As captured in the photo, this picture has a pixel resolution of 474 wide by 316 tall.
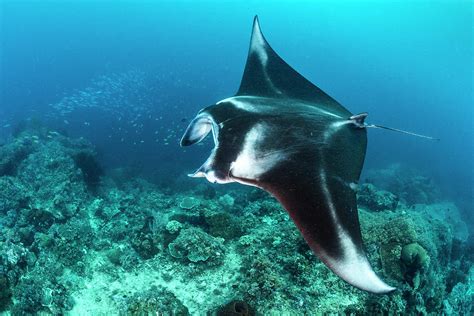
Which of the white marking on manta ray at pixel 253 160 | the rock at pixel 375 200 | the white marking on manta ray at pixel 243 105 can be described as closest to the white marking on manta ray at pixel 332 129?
the white marking on manta ray at pixel 253 160

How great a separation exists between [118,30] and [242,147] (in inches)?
4914

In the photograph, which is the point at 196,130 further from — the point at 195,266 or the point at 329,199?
the point at 195,266

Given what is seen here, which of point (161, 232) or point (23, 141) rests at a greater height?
point (161, 232)

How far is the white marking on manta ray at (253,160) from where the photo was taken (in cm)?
300

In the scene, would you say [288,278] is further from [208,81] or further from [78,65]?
[78,65]

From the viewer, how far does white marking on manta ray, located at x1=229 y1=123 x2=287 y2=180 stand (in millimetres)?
3004

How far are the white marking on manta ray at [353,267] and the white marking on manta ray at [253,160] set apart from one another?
92 centimetres

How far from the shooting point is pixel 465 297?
29.8 feet

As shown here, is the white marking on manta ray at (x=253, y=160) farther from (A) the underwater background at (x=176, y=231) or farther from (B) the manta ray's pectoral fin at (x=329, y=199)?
(A) the underwater background at (x=176, y=231)

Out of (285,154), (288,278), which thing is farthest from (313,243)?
(288,278)

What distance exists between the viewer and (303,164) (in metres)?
3.14

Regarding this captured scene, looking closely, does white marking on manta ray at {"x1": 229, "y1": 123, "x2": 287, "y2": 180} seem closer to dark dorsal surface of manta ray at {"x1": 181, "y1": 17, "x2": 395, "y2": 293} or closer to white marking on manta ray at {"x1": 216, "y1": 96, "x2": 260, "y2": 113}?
dark dorsal surface of manta ray at {"x1": 181, "y1": 17, "x2": 395, "y2": 293}

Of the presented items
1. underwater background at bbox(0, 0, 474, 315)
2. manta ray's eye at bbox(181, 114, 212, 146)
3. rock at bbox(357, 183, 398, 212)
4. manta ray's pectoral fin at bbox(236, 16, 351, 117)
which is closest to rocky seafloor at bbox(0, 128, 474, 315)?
underwater background at bbox(0, 0, 474, 315)

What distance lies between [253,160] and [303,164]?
1.66ft
